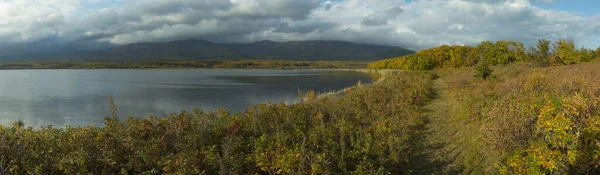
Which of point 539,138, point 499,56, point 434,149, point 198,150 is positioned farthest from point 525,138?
point 499,56

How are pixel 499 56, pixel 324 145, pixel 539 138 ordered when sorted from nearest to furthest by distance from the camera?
pixel 539 138, pixel 324 145, pixel 499 56

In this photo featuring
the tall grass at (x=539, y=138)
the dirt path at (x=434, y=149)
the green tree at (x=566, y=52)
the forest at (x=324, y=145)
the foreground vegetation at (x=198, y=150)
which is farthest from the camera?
the green tree at (x=566, y=52)

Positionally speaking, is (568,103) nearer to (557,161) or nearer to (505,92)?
(557,161)

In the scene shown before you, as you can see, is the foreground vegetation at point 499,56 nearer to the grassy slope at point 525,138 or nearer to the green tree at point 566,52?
the green tree at point 566,52

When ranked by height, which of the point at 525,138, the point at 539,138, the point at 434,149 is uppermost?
the point at 539,138

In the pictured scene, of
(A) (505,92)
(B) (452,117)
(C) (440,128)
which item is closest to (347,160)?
(C) (440,128)

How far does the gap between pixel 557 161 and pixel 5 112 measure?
33.0 metres

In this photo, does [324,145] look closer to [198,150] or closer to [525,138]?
[198,150]

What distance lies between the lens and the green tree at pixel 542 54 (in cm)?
A: 3719

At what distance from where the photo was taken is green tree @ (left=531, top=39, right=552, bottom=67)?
37.2 meters

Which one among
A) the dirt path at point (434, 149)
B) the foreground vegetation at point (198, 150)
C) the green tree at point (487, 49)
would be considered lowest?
the dirt path at point (434, 149)

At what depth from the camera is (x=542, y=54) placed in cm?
3825

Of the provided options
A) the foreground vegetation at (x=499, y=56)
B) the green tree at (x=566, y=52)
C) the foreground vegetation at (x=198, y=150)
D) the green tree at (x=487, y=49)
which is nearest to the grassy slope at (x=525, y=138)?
the foreground vegetation at (x=198, y=150)

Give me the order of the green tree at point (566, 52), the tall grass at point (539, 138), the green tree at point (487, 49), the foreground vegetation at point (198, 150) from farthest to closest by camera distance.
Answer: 1. the green tree at point (487, 49)
2. the green tree at point (566, 52)
3. the foreground vegetation at point (198, 150)
4. the tall grass at point (539, 138)
